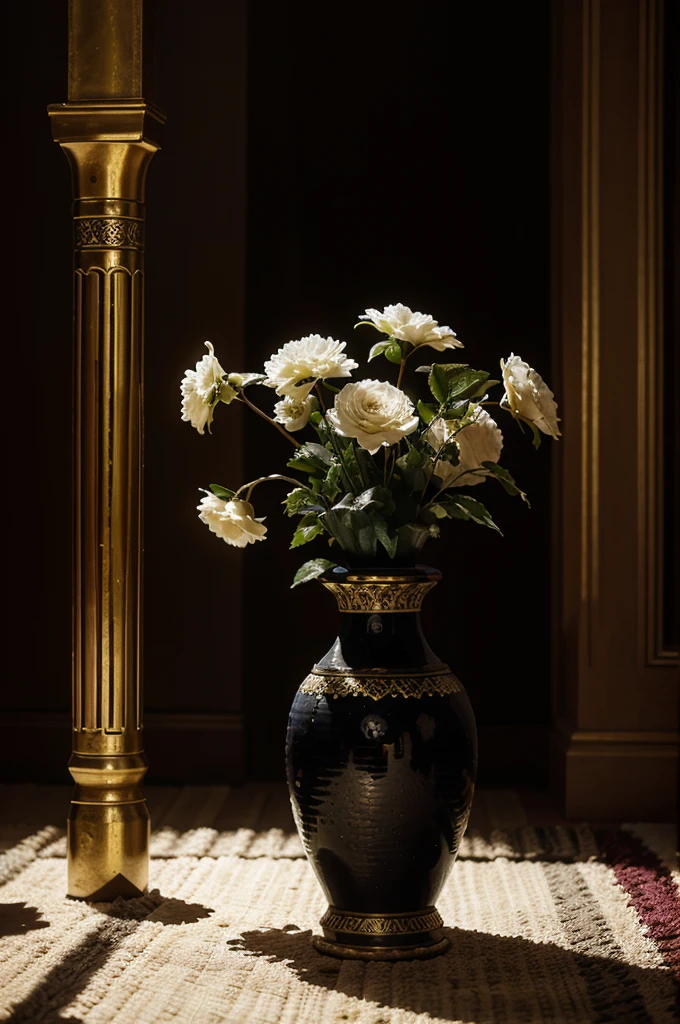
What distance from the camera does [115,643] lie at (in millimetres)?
2504

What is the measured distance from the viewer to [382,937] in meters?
2.08

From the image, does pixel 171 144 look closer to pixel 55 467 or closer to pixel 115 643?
pixel 55 467

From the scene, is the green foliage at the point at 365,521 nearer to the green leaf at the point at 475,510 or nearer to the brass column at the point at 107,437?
the green leaf at the point at 475,510

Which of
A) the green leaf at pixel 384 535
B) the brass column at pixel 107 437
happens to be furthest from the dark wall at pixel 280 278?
the green leaf at pixel 384 535

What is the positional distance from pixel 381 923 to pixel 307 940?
159 mm

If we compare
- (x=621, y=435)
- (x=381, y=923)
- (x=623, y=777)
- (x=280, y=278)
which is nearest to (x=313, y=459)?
Result: (x=381, y=923)

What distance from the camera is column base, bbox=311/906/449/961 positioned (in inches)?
81.8

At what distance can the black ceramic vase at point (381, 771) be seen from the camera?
2049mm

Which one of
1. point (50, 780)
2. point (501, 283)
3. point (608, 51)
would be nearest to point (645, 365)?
point (501, 283)

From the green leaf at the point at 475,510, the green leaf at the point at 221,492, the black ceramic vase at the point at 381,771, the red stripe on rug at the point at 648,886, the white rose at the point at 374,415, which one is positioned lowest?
the red stripe on rug at the point at 648,886

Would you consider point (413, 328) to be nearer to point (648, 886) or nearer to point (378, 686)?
point (378, 686)

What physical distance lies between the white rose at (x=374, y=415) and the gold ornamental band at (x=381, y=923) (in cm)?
73

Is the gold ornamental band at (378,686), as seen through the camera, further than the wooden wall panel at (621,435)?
No

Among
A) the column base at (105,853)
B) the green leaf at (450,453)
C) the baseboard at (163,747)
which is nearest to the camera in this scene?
the green leaf at (450,453)
